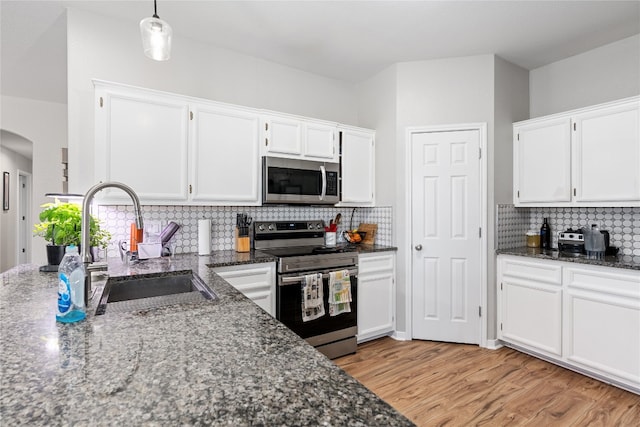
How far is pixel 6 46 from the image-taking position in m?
3.07

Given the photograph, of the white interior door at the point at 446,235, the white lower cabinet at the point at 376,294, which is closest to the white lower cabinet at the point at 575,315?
the white interior door at the point at 446,235

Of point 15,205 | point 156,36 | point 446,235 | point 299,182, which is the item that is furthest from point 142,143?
point 15,205

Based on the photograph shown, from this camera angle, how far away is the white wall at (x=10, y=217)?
18.3 ft

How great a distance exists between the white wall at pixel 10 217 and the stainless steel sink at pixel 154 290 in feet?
18.1

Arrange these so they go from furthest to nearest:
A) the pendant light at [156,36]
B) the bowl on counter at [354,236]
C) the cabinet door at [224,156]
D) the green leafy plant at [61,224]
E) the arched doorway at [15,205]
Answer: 1. the arched doorway at [15,205]
2. the bowl on counter at [354,236]
3. the cabinet door at [224,156]
4. the green leafy plant at [61,224]
5. the pendant light at [156,36]

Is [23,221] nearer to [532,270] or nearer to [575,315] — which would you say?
[532,270]

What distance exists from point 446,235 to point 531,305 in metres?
0.92

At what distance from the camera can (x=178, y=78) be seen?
2883 mm

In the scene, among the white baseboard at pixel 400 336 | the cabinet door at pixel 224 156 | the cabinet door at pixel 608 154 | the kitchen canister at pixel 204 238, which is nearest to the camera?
the cabinet door at pixel 608 154

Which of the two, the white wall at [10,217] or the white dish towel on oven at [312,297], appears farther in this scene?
the white wall at [10,217]

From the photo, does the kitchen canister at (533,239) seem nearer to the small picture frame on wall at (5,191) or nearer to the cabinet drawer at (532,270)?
the cabinet drawer at (532,270)

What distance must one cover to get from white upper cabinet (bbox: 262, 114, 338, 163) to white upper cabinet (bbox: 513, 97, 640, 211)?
1864 millimetres

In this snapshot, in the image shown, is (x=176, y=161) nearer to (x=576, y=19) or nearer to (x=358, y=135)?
(x=358, y=135)

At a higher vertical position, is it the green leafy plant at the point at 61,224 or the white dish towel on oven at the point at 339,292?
the green leafy plant at the point at 61,224
